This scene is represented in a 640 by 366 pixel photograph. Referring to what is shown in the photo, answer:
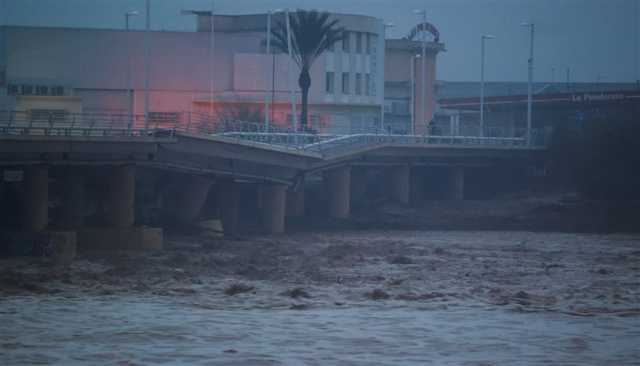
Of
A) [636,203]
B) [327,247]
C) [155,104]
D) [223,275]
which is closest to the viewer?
[223,275]

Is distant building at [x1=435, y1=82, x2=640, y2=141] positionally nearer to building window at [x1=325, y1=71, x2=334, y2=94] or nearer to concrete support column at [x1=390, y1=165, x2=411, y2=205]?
building window at [x1=325, y1=71, x2=334, y2=94]

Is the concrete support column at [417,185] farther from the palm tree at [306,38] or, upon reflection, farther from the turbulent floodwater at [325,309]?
the turbulent floodwater at [325,309]

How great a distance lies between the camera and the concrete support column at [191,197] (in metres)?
54.7

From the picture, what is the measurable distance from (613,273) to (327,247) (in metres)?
13.5

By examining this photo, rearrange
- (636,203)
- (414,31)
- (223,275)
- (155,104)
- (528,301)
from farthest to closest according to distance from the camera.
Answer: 1. (414,31)
2. (155,104)
3. (636,203)
4. (223,275)
5. (528,301)

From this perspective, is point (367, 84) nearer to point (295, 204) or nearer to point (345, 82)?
point (345, 82)

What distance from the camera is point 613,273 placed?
3697 centimetres

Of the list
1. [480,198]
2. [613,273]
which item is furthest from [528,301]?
[480,198]

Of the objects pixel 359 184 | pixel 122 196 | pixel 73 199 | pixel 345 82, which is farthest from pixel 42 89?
pixel 122 196

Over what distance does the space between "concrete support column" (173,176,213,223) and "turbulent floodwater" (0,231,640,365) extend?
1081 cm

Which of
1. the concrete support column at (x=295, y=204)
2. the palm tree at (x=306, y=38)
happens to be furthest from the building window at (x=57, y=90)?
the concrete support column at (x=295, y=204)

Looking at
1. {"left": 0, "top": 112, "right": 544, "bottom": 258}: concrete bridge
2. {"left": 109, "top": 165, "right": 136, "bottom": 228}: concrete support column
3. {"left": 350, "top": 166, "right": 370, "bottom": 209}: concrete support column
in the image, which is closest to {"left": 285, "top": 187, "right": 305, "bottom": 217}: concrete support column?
{"left": 0, "top": 112, "right": 544, "bottom": 258}: concrete bridge

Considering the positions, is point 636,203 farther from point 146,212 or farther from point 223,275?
point 223,275

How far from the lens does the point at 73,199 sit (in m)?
48.8
